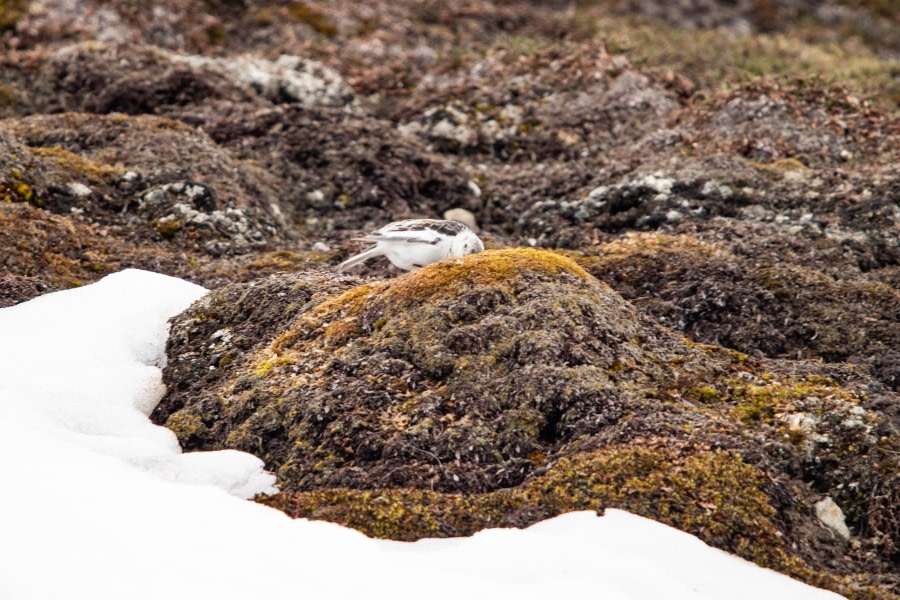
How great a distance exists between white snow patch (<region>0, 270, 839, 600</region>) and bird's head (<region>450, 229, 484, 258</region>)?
2.90 meters

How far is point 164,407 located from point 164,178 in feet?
16.4

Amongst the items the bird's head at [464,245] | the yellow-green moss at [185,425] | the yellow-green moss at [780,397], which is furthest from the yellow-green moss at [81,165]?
the yellow-green moss at [780,397]

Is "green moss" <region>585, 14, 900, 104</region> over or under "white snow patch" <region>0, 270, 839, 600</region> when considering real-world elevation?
under

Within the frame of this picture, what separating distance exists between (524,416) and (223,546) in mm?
2148

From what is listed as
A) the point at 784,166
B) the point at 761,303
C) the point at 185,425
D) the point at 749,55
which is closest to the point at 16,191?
the point at 185,425

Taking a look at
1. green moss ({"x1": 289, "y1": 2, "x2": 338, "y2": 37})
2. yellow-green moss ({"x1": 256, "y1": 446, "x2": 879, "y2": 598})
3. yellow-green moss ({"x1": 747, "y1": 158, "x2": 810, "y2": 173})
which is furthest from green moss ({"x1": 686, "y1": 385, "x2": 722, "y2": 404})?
green moss ({"x1": 289, "y1": 2, "x2": 338, "y2": 37})

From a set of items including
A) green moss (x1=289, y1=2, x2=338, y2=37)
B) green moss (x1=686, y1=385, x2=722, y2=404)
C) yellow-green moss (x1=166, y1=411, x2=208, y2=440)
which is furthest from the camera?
green moss (x1=289, y1=2, x2=338, y2=37)

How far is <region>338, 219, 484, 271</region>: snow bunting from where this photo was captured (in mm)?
8148

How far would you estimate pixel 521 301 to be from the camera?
7.00m

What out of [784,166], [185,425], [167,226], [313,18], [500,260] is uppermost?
[500,260]

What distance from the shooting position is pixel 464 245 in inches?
322

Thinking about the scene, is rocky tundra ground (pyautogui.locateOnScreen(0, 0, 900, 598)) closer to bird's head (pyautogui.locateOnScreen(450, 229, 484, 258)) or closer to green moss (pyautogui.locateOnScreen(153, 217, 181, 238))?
green moss (pyautogui.locateOnScreen(153, 217, 181, 238))

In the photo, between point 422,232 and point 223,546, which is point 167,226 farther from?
point 223,546

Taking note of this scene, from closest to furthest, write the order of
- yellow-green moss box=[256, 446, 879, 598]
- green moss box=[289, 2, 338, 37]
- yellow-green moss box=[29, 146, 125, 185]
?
yellow-green moss box=[256, 446, 879, 598] < yellow-green moss box=[29, 146, 125, 185] < green moss box=[289, 2, 338, 37]
